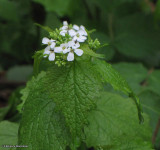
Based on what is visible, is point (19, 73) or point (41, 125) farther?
point (19, 73)

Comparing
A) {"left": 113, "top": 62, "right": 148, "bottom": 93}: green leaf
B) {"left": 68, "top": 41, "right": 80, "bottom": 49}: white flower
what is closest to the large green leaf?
{"left": 68, "top": 41, "right": 80, "bottom": 49}: white flower

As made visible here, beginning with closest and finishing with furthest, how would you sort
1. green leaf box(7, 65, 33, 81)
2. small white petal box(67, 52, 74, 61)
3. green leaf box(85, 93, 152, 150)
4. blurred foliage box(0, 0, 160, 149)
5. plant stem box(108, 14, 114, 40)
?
small white petal box(67, 52, 74, 61), green leaf box(85, 93, 152, 150), blurred foliage box(0, 0, 160, 149), plant stem box(108, 14, 114, 40), green leaf box(7, 65, 33, 81)

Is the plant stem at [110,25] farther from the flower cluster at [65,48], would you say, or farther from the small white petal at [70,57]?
the small white petal at [70,57]

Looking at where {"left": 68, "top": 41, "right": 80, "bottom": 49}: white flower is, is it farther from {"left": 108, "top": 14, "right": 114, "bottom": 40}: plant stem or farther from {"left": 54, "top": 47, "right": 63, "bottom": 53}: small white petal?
{"left": 108, "top": 14, "right": 114, "bottom": 40}: plant stem

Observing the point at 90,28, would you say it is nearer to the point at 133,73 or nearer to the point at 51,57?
the point at 133,73

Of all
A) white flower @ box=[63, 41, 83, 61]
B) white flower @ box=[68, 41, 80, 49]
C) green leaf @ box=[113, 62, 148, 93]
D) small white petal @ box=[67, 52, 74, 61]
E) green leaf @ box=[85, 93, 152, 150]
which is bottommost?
green leaf @ box=[85, 93, 152, 150]

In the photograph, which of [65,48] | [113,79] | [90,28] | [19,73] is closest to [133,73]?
[90,28]

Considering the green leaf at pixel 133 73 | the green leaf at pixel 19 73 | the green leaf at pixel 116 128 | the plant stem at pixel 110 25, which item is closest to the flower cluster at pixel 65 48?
the green leaf at pixel 116 128
